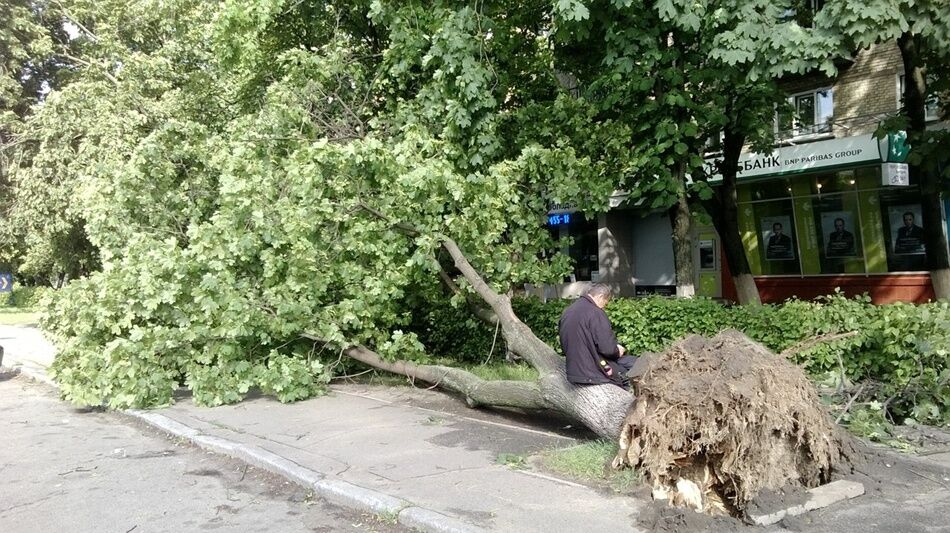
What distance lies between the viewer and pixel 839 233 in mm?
17984

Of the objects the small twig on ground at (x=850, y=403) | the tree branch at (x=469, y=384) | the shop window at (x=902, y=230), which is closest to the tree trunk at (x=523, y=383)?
the tree branch at (x=469, y=384)

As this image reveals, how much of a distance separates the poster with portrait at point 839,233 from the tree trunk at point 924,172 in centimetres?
680

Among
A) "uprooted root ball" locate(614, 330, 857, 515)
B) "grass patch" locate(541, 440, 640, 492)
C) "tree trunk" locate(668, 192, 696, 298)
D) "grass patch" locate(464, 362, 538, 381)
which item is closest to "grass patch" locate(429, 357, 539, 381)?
"grass patch" locate(464, 362, 538, 381)

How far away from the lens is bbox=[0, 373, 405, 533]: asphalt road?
562 cm

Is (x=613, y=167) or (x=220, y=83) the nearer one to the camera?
(x=613, y=167)

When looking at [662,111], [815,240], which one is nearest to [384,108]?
[662,111]

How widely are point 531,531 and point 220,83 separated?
1461cm

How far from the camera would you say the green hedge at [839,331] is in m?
6.90

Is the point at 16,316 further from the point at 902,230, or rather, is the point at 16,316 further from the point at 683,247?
the point at 902,230

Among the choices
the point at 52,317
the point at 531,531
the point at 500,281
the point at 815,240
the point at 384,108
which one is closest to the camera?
the point at 531,531

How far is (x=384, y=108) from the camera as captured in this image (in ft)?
41.7

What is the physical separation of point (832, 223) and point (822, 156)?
243 cm

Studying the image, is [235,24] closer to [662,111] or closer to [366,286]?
[366,286]

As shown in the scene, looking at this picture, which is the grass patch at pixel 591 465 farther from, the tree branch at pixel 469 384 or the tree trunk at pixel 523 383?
the tree branch at pixel 469 384
